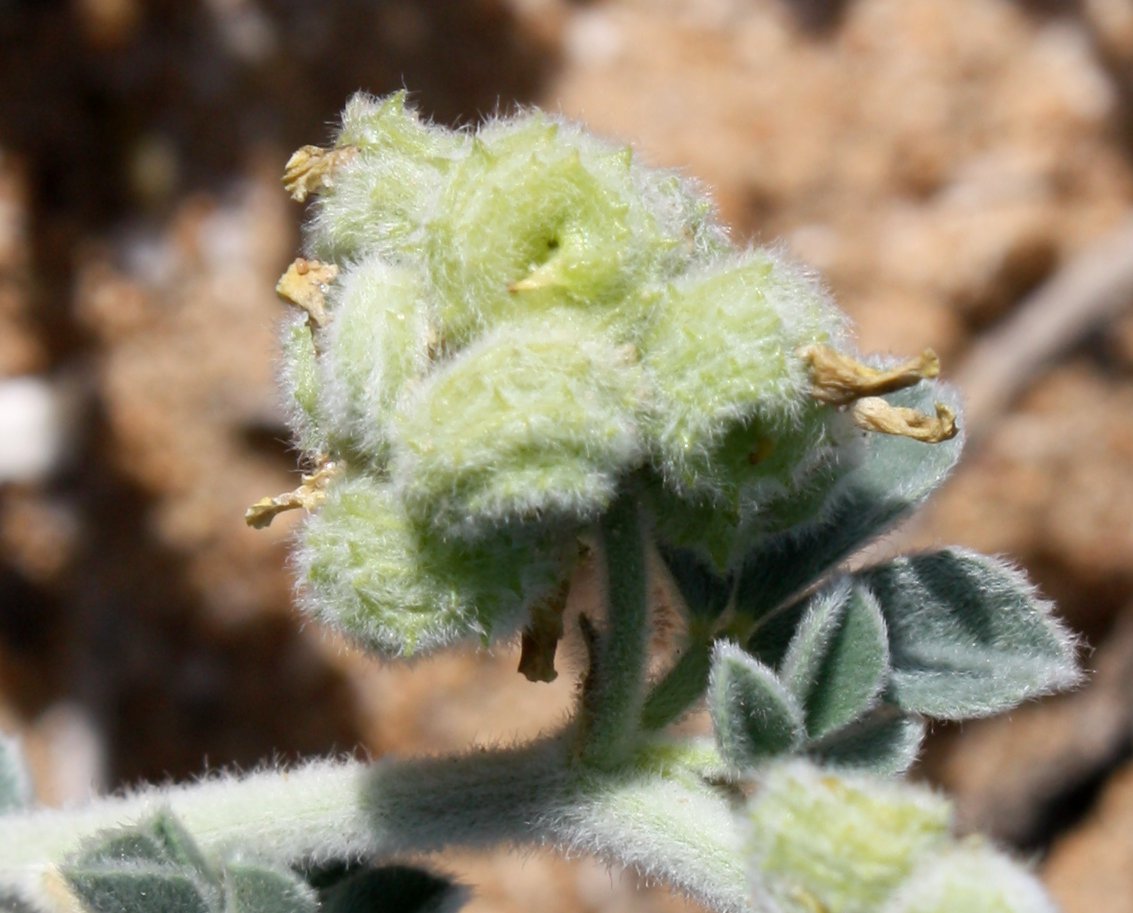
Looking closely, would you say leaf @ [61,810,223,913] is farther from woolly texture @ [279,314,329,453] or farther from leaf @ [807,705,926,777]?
leaf @ [807,705,926,777]

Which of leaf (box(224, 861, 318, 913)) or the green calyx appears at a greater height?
the green calyx

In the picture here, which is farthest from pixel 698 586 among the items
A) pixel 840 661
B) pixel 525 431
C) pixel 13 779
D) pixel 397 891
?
pixel 13 779

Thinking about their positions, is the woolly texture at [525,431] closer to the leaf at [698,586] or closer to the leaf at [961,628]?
the leaf at [698,586]

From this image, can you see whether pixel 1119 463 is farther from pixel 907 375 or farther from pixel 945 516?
pixel 907 375

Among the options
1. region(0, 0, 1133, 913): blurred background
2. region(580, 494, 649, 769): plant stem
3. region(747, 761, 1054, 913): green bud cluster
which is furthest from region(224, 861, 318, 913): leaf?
region(0, 0, 1133, 913): blurred background

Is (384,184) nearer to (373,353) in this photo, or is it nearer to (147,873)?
(373,353)
